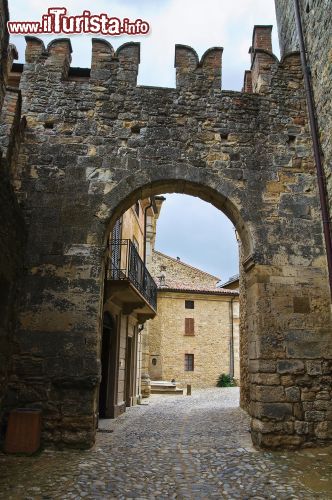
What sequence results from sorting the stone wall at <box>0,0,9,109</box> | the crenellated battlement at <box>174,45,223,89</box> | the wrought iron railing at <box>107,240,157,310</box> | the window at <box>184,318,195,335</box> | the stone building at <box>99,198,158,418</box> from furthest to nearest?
the window at <box>184,318,195,335</box> < the wrought iron railing at <box>107,240,157,310</box> < the stone building at <box>99,198,158,418</box> < the crenellated battlement at <box>174,45,223,89</box> < the stone wall at <box>0,0,9,109</box>

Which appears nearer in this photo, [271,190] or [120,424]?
[271,190]

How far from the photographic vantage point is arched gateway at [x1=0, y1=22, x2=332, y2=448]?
18.0ft

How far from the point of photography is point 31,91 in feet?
21.9

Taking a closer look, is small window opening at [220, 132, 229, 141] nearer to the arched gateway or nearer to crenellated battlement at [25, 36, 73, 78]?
the arched gateway

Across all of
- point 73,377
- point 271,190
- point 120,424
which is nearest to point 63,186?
point 73,377

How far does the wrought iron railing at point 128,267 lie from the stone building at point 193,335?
10.8 meters

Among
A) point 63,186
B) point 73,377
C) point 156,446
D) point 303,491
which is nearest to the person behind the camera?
point 303,491

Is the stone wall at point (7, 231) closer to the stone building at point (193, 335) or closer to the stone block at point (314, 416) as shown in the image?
the stone block at point (314, 416)

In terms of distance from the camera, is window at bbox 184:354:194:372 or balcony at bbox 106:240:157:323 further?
window at bbox 184:354:194:372

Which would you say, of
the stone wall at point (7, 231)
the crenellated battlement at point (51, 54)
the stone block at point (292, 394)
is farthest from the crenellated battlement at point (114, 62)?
the stone block at point (292, 394)

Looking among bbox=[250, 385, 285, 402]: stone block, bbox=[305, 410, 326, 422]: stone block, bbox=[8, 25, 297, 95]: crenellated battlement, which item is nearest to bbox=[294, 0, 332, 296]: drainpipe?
bbox=[8, 25, 297, 95]: crenellated battlement

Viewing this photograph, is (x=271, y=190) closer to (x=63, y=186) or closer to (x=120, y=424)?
(x=63, y=186)

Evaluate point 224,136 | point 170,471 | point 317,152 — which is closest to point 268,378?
point 170,471

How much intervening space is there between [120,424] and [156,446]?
2604 mm
